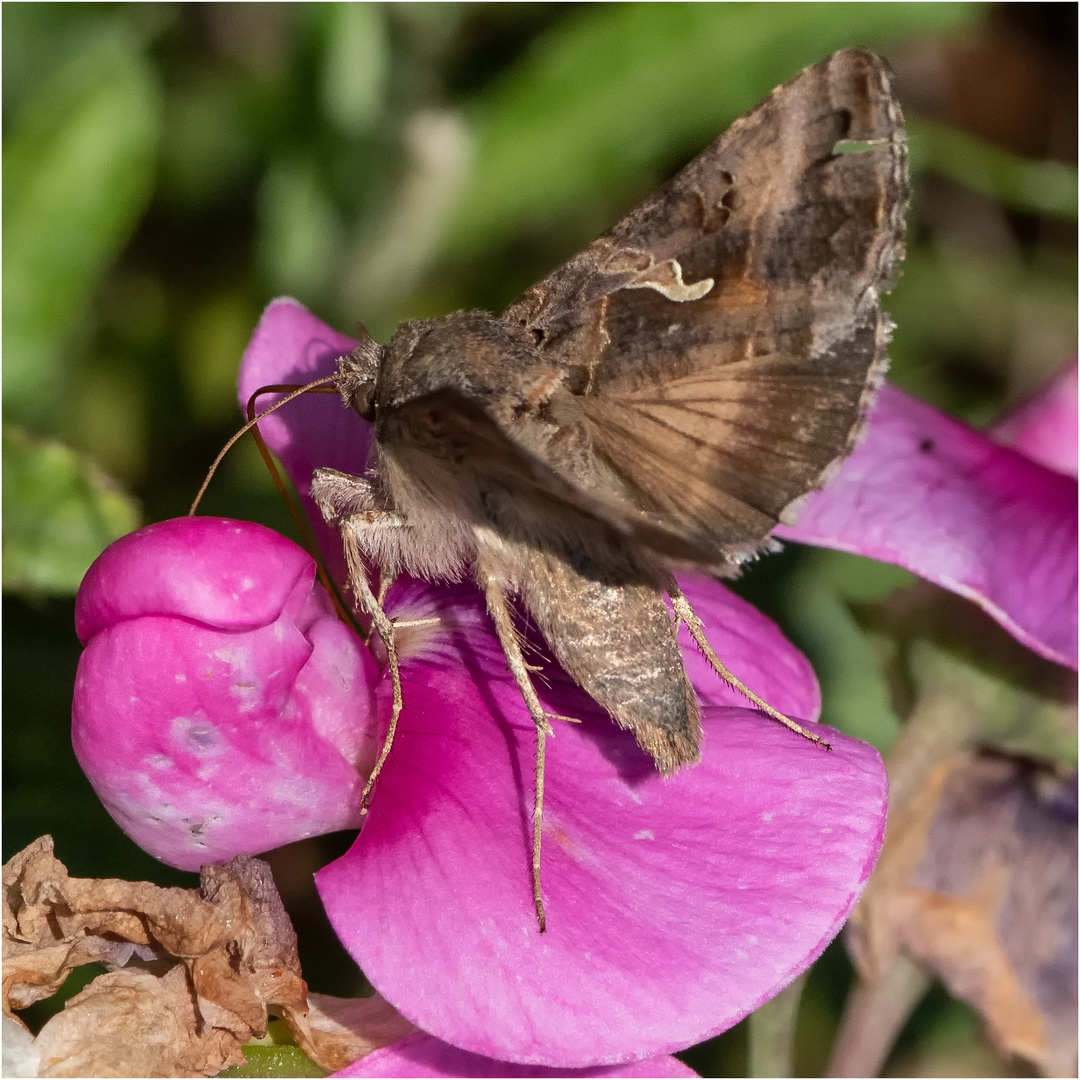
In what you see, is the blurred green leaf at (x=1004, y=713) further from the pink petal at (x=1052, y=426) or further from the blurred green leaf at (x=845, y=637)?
the pink petal at (x=1052, y=426)

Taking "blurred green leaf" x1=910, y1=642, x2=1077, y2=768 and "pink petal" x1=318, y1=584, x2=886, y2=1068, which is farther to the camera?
"blurred green leaf" x1=910, y1=642, x2=1077, y2=768

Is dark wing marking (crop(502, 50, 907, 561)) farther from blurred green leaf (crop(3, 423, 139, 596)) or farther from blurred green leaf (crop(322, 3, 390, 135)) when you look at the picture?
blurred green leaf (crop(322, 3, 390, 135))

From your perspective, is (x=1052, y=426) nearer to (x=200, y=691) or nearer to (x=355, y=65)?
(x=200, y=691)

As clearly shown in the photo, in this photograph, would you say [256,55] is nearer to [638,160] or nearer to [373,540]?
[638,160]

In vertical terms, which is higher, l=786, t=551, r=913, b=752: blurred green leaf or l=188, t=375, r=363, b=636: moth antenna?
l=188, t=375, r=363, b=636: moth antenna

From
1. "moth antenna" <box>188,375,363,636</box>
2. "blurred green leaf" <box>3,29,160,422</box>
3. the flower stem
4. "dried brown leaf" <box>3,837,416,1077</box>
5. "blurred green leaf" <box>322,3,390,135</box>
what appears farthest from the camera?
"blurred green leaf" <box>322,3,390,135</box>

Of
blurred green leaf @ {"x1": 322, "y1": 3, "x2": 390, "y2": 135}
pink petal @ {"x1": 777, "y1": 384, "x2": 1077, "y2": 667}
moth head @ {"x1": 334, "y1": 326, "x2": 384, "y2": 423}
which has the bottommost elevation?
pink petal @ {"x1": 777, "y1": 384, "x2": 1077, "y2": 667}

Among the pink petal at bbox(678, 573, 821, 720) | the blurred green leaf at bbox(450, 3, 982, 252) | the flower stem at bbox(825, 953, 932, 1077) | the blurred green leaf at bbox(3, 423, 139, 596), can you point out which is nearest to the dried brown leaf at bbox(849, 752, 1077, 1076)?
the flower stem at bbox(825, 953, 932, 1077)
